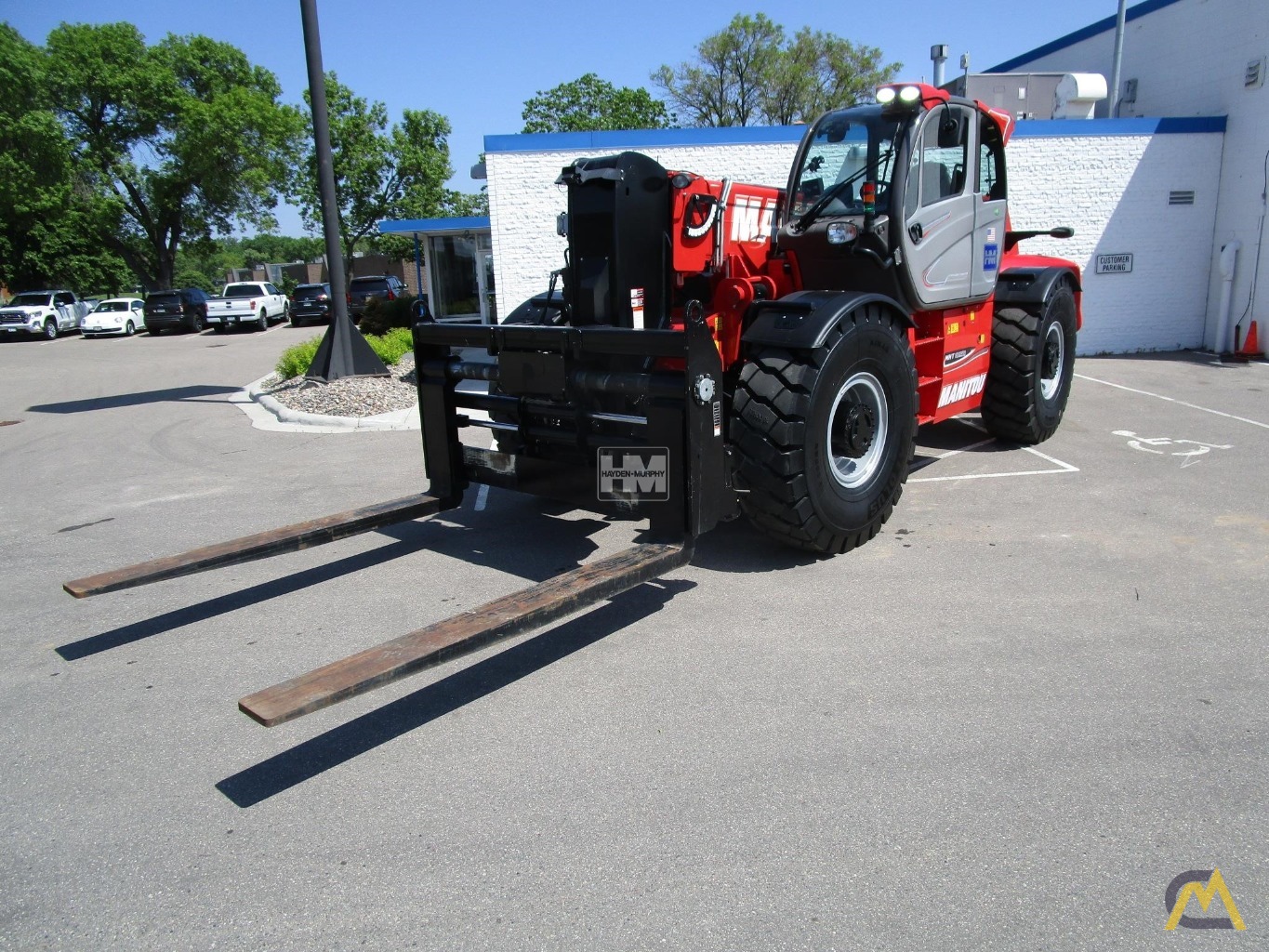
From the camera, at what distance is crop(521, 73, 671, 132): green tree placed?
46406 mm

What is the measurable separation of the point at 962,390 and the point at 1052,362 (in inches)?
78.8

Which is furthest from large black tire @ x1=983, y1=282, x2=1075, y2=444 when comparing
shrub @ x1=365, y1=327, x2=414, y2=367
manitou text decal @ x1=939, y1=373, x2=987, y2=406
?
shrub @ x1=365, y1=327, x2=414, y2=367

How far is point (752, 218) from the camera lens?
680 cm

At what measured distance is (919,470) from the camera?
784 cm

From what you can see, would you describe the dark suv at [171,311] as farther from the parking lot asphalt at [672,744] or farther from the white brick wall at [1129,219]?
the white brick wall at [1129,219]

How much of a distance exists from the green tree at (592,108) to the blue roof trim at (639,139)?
109 ft

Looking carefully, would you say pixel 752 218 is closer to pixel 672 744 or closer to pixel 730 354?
pixel 730 354

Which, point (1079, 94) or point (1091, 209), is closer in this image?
point (1091, 209)

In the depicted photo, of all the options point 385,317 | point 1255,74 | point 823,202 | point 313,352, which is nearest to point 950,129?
point 823,202

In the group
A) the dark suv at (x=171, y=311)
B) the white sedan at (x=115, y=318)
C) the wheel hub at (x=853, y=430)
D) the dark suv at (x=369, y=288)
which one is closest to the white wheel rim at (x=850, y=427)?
the wheel hub at (x=853, y=430)

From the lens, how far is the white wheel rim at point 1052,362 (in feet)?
28.0

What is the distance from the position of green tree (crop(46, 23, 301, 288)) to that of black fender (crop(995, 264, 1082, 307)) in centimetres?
4024

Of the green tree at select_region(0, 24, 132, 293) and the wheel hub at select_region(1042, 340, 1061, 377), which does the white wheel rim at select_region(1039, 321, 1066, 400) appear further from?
the green tree at select_region(0, 24, 132, 293)

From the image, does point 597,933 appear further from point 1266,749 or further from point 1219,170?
point 1219,170
